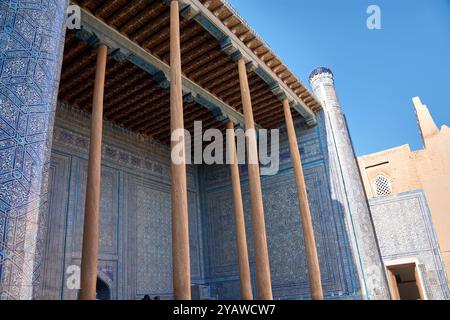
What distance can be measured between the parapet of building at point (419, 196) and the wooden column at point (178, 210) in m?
9.77

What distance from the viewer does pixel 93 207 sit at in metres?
4.84

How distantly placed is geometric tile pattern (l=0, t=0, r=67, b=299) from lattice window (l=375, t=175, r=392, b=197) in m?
14.5

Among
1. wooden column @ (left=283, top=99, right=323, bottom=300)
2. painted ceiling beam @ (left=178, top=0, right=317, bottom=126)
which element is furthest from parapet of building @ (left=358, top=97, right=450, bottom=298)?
wooden column @ (left=283, top=99, right=323, bottom=300)

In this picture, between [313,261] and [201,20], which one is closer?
[201,20]

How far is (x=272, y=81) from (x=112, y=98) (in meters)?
3.62

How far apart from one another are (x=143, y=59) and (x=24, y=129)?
4.32 m

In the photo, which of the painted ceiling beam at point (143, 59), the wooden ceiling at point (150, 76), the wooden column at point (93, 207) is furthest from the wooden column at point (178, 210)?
the painted ceiling beam at point (143, 59)

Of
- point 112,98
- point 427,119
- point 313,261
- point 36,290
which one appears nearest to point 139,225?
point 112,98

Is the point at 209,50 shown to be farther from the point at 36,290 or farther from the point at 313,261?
the point at 36,290

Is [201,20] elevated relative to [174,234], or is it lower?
elevated

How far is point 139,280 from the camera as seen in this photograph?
27.6 feet

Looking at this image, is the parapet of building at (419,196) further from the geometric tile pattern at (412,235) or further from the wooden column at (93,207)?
the wooden column at (93,207)

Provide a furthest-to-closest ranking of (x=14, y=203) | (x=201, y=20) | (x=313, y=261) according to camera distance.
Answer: (x=313, y=261) < (x=201, y=20) < (x=14, y=203)

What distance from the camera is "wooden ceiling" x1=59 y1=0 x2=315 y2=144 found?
243 inches
